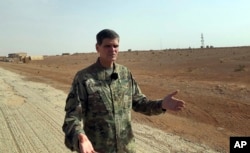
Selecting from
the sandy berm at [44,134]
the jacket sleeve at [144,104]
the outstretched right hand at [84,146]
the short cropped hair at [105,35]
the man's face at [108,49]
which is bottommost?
the sandy berm at [44,134]

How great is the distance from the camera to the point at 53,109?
12820mm

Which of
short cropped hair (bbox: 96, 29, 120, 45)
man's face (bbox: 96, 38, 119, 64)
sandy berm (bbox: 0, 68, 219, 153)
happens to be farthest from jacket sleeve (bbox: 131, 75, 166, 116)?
sandy berm (bbox: 0, 68, 219, 153)

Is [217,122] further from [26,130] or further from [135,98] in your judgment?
[135,98]

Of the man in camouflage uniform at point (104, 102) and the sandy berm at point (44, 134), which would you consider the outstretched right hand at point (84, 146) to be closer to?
the man in camouflage uniform at point (104, 102)

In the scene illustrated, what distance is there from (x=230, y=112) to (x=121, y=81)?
8593 mm

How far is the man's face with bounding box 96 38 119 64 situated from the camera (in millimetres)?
3160

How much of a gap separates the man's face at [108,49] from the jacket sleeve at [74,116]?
0.34 metres

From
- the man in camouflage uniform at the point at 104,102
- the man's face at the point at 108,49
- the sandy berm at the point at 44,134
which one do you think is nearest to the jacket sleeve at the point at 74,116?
the man in camouflage uniform at the point at 104,102

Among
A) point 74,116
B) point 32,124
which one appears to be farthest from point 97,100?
point 32,124

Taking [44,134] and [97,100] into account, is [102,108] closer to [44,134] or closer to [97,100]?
[97,100]

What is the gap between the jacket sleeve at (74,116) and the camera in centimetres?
277

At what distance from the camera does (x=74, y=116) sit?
116 inches

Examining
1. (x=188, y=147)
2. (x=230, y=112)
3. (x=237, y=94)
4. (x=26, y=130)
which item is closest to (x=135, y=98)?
(x=188, y=147)

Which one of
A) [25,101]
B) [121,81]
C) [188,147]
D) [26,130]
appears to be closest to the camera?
[121,81]
